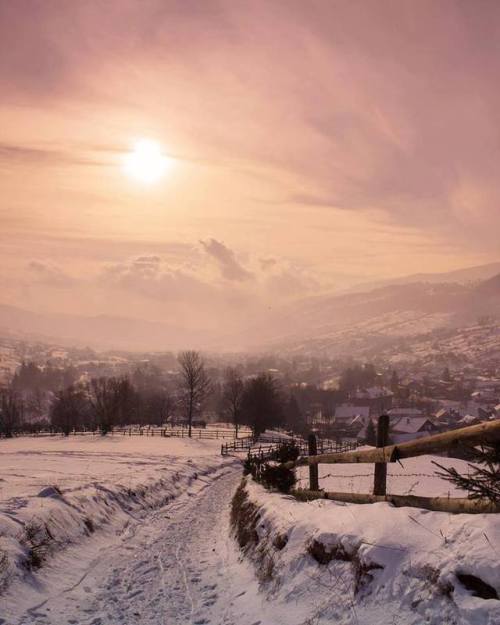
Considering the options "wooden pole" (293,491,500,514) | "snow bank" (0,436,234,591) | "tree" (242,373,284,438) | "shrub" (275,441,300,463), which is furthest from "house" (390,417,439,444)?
"wooden pole" (293,491,500,514)

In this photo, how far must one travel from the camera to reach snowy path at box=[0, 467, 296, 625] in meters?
8.23

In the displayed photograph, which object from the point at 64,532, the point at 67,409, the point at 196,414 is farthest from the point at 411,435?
the point at 64,532

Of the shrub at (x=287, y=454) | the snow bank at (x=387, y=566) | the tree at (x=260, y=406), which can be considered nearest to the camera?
the snow bank at (x=387, y=566)

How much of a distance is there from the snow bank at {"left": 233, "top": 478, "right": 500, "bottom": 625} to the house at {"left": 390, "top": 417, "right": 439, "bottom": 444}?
118 metres

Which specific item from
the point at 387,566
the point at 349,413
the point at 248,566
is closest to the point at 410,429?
the point at 349,413

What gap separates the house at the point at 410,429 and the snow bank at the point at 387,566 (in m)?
118

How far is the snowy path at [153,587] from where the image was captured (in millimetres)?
8234

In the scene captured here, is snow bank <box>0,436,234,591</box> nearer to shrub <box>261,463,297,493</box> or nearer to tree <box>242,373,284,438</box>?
shrub <box>261,463,297,493</box>

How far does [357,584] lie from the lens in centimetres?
655

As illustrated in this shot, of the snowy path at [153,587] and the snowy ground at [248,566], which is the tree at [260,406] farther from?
the snowy path at [153,587]

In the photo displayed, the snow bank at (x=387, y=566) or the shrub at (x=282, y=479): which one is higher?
the snow bank at (x=387, y=566)

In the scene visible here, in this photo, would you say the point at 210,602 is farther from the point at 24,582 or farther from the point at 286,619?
the point at 24,582

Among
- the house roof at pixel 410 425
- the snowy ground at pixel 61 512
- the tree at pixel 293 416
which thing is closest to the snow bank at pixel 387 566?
the snowy ground at pixel 61 512

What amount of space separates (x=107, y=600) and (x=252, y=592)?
2.73 metres
